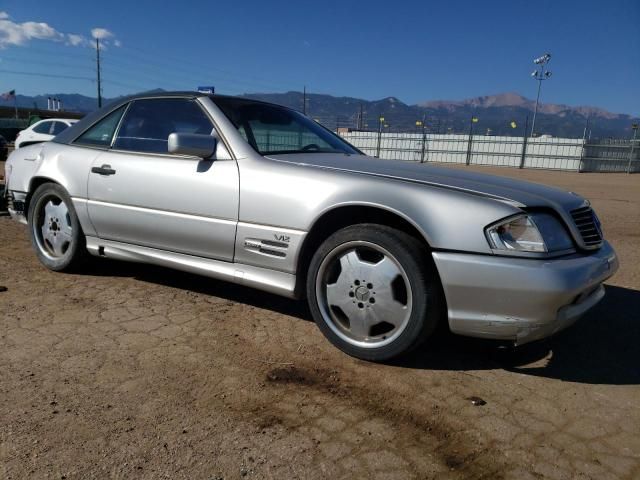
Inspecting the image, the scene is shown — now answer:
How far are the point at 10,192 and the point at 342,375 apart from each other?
3.55 m

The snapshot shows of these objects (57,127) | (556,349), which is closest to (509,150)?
(57,127)

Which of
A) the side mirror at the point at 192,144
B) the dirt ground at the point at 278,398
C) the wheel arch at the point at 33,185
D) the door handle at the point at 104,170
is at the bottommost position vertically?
the dirt ground at the point at 278,398

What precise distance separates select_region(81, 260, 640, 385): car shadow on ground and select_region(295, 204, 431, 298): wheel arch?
59 centimetres

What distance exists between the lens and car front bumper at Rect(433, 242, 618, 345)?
2305mm

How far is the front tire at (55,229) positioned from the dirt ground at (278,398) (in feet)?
1.55

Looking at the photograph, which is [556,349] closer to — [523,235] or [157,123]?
[523,235]

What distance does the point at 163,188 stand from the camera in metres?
3.30

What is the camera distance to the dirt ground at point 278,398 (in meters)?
1.84

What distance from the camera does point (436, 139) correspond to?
3256 centimetres

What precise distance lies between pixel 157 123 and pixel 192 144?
798 millimetres

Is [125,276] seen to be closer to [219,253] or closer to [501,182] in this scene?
[219,253]

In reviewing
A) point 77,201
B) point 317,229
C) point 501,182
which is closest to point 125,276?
point 77,201

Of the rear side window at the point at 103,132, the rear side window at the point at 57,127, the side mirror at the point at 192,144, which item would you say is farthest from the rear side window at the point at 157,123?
the rear side window at the point at 57,127

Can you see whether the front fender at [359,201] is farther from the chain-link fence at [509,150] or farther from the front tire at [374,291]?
the chain-link fence at [509,150]
